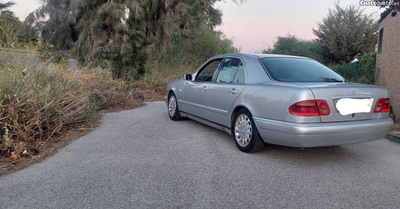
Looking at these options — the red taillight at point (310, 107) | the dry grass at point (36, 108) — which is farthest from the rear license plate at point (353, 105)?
the dry grass at point (36, 108)

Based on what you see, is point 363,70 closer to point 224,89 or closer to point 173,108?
point 173,108

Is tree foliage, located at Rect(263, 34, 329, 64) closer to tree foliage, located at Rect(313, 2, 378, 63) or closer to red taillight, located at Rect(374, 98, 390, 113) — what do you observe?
tree foliage, located at Rect(313, 2, 378, 63)

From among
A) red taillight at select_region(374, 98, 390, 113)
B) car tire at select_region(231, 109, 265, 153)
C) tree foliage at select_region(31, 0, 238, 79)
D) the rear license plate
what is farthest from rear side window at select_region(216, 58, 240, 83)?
tree foliage at select_region(31, 0, 238, 79)

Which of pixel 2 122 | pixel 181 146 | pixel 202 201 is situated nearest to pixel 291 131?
pixel 202 201

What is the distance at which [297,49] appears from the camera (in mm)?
26719

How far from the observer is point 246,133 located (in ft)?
15.8

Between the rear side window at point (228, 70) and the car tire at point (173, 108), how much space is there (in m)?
1.75

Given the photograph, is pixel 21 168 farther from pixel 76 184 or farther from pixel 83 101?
pixel 83 101

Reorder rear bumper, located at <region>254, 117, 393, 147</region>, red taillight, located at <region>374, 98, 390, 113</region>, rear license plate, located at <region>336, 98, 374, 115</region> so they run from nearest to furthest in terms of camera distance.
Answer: rear bumper, located at <region>254, 117, 393, 147</region>
rear license plate, located at <region>336, 98, 374, 115</region>
red taillight, located at <region>374, 98, 390, 113</region>

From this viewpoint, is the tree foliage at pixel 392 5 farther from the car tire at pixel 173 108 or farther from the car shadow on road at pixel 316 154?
the car tire at pixel 173 108

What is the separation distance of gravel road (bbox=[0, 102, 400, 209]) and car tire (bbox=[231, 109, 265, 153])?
130 mm

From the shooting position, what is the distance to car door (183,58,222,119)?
610 centimetres

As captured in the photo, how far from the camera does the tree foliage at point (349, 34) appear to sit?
25172 millimetres

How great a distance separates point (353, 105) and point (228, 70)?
2131 millimetres
